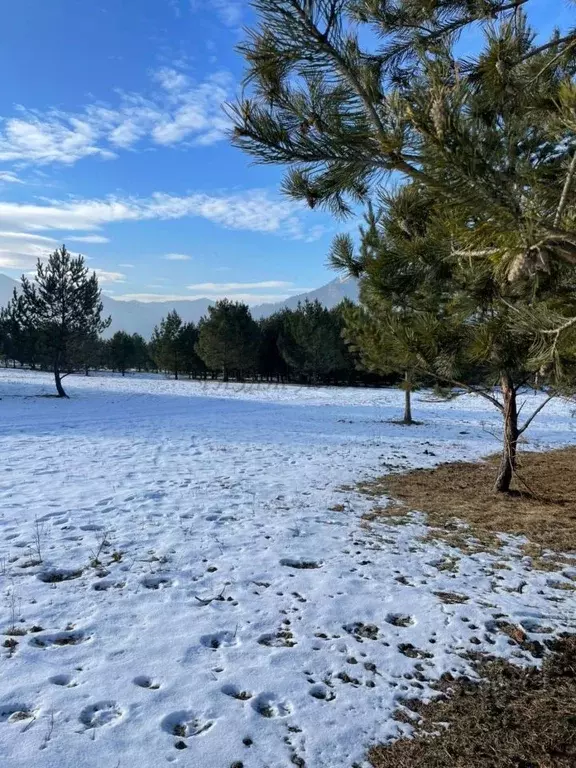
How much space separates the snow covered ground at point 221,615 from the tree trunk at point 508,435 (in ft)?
7.40

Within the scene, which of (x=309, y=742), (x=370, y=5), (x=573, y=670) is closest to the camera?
(x=309, y=742)

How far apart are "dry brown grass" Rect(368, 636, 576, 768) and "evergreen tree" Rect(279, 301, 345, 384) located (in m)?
31.6

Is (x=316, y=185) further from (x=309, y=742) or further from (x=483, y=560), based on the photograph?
(x=483, y=560)

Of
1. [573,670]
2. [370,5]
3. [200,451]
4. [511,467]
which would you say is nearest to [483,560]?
[573,670]

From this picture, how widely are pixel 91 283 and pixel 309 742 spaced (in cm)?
2607

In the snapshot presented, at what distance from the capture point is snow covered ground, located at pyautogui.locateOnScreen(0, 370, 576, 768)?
7.35 feet

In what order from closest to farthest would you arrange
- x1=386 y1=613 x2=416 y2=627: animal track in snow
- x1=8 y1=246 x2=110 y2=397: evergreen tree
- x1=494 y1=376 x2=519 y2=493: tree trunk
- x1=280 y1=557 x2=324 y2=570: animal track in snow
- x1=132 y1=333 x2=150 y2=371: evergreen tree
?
x1=386 y1=613 x2=416 y2=627: animal track in snow, x1=280 y1=557 x2=324 y2=570: animal track in snow, x1=494 y1=376 x2=519 y2=493: tree trunk, x1=8 y1=246 x2=110 y2=397: evergreen tree, x1=132 y1=333 x2=150 y2=371: evergreen tree

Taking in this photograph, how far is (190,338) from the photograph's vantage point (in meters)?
45.6

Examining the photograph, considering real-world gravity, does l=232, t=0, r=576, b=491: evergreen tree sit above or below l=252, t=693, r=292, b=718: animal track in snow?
above

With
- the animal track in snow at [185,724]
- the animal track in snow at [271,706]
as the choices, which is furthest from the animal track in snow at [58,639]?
the animal track in snow at [271,706]

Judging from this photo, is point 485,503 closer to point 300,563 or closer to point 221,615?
point 300,563

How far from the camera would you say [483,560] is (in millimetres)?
4512

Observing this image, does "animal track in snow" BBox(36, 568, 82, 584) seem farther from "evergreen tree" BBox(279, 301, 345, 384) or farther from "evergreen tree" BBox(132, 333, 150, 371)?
"evergreen tree" BBox(132, 333, 150, 371)

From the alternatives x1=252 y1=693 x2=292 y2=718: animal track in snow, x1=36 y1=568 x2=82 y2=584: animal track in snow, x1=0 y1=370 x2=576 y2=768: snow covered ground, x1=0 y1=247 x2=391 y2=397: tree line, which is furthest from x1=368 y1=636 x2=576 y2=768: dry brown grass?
x1=0 y1=247 x2=391 y2=397: tree line
